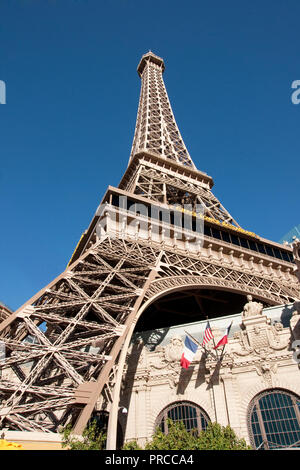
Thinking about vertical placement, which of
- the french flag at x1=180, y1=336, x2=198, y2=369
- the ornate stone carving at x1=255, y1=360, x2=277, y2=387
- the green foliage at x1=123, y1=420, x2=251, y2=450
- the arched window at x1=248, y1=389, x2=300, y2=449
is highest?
the french flag at x1=180, y1=336, x2=198, y2=369

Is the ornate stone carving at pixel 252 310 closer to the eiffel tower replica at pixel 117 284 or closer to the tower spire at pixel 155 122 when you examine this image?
the eiffel tower replica at pixel 117 284

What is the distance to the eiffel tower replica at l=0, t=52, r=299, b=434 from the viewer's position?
16531 millimetres

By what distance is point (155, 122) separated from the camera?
76.6 metres

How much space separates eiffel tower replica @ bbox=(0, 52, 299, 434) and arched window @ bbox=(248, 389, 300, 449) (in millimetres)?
9727

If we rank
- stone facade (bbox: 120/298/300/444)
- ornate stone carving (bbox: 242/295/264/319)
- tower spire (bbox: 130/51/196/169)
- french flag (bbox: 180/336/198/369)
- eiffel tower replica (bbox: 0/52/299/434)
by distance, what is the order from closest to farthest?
eiffel tower replica (bbox: 0/52/299/434) < french flag (bbox: 180/336/198/369) < stone facade (bbox: 120/298/300/444) < ornate stone carving (bbox: 242/295/264/319) < tower spire (bbox: 130/51/196/169)

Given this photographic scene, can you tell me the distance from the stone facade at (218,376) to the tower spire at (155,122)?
38057 millimetres

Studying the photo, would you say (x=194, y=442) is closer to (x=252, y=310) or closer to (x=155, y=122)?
(x=252, y=310)

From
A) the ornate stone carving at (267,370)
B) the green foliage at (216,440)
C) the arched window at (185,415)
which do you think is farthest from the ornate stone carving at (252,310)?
the green foliage at (216,440)

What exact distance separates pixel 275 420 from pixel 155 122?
2614 inches

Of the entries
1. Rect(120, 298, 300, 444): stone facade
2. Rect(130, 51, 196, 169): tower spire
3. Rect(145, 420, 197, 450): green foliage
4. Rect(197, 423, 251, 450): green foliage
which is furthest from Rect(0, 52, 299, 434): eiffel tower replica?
Rect(130, 51, 196, 169): tower spire

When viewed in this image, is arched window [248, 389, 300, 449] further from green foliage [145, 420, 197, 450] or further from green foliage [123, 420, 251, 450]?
green foliage [145, 420, 197, 450]

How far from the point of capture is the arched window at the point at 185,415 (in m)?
23.0

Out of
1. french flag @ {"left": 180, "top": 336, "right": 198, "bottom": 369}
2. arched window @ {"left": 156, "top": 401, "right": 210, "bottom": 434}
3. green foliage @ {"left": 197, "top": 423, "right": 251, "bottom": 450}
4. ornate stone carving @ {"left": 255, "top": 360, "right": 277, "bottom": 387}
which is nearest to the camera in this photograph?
green foliage @ {"left": 197, "top": 423, "right": 251, "bottom": 450}
